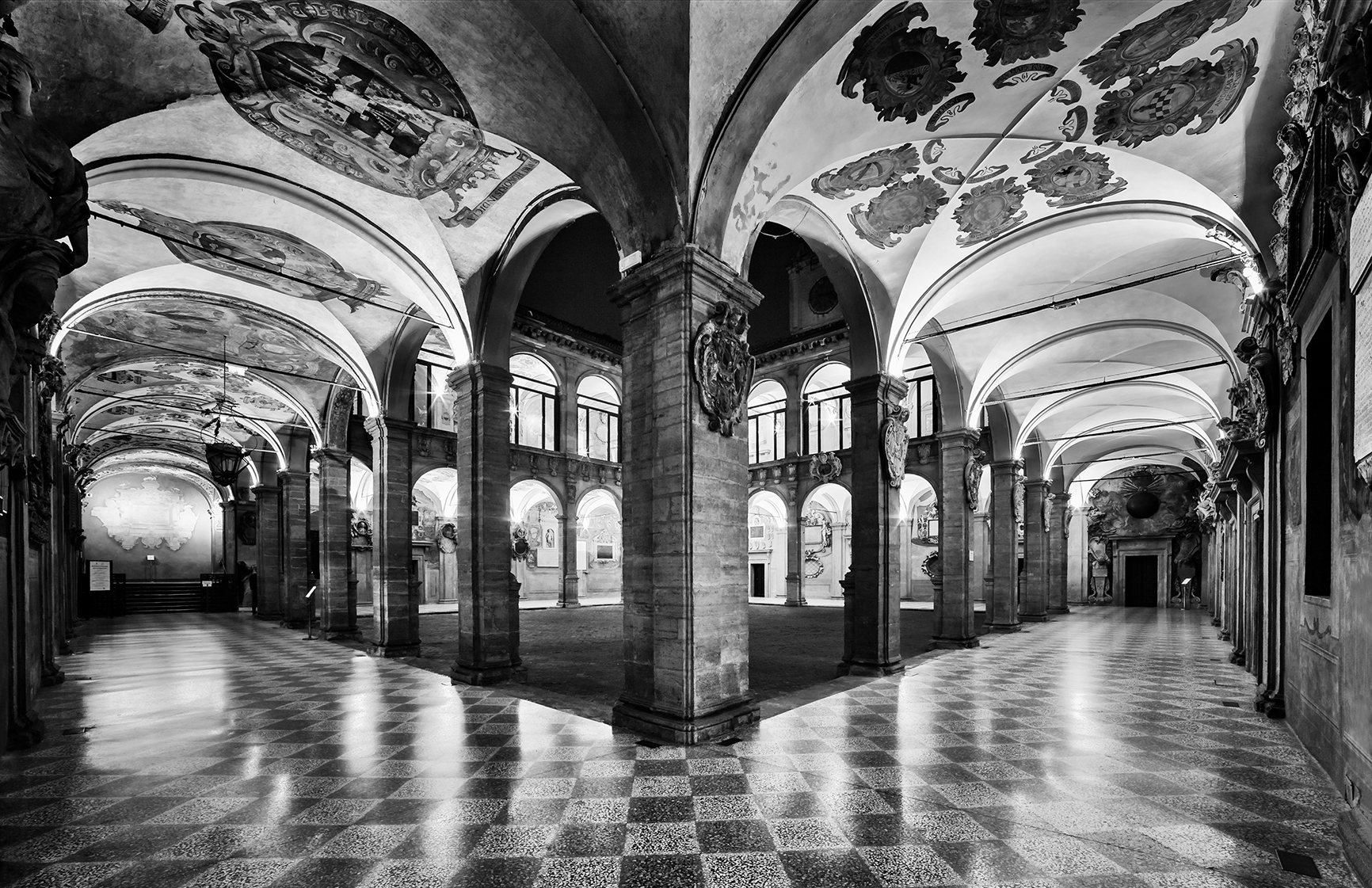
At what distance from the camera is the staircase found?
77.3ft

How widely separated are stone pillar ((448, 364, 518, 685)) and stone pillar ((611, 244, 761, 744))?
3093 millimetres

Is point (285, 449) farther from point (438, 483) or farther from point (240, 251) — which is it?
point (240, 251)

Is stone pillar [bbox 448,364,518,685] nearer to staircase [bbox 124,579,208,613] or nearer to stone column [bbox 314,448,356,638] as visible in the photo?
stone column [bbox 314,448,356,638]

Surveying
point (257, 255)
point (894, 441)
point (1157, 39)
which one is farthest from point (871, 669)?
point (257, 255)

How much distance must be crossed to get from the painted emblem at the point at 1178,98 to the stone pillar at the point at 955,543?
658 centimetres

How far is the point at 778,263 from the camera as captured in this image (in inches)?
1105

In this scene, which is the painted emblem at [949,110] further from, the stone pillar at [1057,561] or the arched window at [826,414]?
the stone pillar at [1057,561]

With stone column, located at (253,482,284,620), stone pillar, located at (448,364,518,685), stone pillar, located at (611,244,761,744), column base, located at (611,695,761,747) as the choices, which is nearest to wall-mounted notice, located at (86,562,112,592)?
stone column, located at (253,482,284,620)

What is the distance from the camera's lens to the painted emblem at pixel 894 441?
364 inches

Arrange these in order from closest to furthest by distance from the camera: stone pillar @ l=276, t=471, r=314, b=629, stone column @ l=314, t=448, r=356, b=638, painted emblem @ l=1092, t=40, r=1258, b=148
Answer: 1. painted emblem @ l=1092, t=40, r=1258, b=148
2. stone column @ l=314, t=448, r=356, b=638
3. stone pillar @ l=276, t=471, r=314, b=629

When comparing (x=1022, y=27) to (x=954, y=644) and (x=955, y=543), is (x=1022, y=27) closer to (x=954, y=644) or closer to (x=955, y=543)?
(x=955, y=543)

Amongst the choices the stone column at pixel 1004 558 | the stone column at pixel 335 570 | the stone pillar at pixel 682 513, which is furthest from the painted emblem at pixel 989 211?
the stone column at pixel 335 570

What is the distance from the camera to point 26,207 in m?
3.45

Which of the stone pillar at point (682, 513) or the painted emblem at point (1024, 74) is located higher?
the painted emblem at point (1024, 74)
